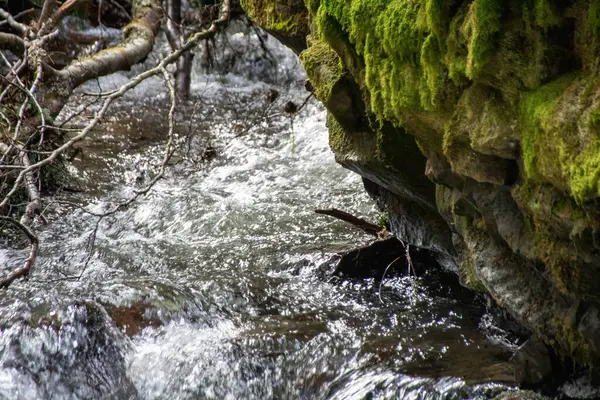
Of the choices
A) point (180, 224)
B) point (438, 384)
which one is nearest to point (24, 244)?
point (180, 224)

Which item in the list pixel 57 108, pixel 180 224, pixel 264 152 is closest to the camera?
pixel 180 224

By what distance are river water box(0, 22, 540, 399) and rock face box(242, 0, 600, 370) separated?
63cm

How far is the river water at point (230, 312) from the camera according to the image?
3.98 m

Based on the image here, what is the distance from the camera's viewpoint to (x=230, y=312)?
482 cm

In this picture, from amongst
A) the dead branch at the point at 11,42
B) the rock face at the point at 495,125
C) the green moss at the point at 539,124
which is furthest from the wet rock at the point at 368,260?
the dead branch at the point at 11,42

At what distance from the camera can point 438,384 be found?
3512 mm

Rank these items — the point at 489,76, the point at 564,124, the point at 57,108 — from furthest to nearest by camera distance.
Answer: the point at 57,108, the point at 489,76, the point at 564,124

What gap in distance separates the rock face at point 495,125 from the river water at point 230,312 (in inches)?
24.9

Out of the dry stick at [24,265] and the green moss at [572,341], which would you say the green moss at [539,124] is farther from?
the dry stick at [24,265]

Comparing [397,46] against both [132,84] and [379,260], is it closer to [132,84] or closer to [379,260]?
[379,260]

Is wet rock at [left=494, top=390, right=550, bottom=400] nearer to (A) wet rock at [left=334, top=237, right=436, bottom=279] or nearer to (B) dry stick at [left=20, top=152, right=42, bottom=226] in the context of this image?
(A) wet rock at [left=334, top=237, right=436, bottom=279]

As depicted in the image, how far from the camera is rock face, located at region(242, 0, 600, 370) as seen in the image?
220 centimetres

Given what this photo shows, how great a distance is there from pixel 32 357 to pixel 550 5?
143 inches

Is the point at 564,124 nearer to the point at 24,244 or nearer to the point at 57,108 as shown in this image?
the point at 24,244
